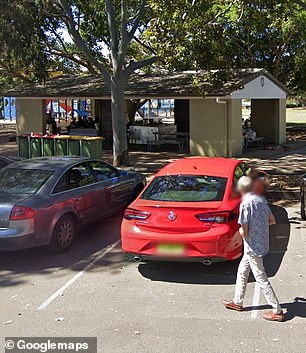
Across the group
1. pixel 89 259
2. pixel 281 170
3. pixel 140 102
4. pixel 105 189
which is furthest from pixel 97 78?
pixel 89 259

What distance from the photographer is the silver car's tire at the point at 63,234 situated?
24.4 feet

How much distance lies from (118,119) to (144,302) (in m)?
11.1

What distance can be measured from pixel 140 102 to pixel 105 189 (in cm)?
1977

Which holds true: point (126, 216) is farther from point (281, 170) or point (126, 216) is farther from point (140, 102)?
point (140, 102)

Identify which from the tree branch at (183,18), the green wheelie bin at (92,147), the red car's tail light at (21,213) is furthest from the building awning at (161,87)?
the red car's tail light at (21,213)

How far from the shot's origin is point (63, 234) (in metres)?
7.64

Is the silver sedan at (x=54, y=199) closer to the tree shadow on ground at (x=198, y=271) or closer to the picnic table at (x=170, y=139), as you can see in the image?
the tree shadow on ground at (x=198, y=271)

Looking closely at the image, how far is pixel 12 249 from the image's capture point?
22.9ft

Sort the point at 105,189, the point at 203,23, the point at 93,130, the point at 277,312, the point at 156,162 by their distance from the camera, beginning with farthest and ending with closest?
1. the point at 93,130
2. the point at 156,162
3. the point at 203,23
4. the point at 105,189
5. the point at 277,312

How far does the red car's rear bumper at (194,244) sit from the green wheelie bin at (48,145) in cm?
1154

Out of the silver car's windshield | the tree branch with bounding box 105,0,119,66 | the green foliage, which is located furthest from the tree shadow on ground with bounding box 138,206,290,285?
the green foliage

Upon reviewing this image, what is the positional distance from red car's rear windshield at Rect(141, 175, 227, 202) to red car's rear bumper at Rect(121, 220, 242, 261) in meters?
0.57

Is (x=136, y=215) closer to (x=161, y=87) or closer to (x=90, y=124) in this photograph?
(x=161, y=87)

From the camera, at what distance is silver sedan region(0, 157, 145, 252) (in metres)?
6.99
